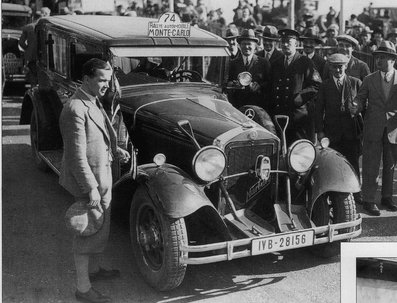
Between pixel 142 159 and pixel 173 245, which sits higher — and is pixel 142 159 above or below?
above

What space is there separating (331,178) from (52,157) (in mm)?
2128

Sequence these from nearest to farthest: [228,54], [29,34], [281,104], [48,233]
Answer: [48,233]
[228,54]
[281,104]
[29,34]

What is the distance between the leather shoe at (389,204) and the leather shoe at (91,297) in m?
2.23

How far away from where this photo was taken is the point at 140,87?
138 inches

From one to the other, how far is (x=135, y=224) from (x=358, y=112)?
1871 mm

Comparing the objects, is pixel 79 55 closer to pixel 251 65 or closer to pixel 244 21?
pixel 251 65

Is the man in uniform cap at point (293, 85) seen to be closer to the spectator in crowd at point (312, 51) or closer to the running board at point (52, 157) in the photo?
the spectator in crowd at point (312, 51)

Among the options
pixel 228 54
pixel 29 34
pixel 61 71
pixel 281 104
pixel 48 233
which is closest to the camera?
pixel 48 233

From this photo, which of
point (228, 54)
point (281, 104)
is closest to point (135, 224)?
point (228, 54)

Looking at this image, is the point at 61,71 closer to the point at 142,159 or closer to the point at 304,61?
the point at 142,159

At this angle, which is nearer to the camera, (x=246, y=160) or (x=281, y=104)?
(x=246, y=160)

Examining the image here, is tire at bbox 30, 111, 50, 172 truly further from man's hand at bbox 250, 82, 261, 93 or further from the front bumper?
the front bumper

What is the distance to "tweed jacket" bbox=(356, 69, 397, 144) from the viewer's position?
386 centimetres

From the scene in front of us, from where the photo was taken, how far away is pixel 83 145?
246 centimetres
